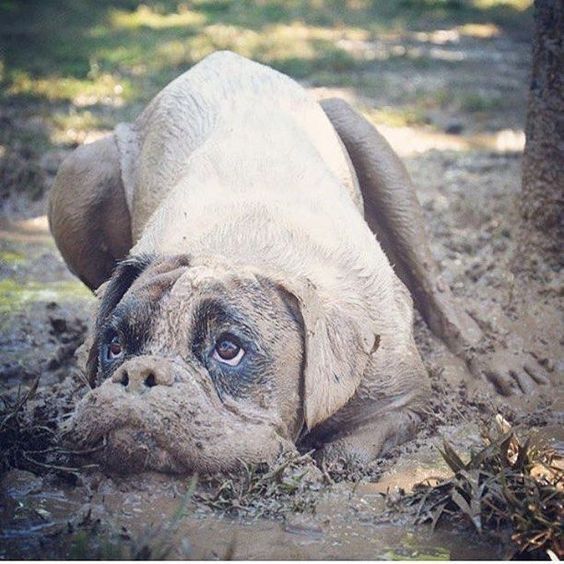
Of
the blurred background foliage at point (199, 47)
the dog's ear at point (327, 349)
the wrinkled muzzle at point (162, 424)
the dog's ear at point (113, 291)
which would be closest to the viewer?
the wrinkled muzzle at point (162, 424)

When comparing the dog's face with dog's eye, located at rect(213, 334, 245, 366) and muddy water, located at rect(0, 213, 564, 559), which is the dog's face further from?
muddy water, located at rect(0, 213, 564, 559)

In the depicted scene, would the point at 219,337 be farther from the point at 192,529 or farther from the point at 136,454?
the point at 192,529

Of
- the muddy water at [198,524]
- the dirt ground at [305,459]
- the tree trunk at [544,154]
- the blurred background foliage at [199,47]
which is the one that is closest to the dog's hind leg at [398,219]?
the dirt ground at [305,459]

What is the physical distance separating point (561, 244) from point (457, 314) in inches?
37.6

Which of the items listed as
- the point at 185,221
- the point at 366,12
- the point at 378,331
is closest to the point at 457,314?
the point at 378,331

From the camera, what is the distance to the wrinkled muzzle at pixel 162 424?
4246mm

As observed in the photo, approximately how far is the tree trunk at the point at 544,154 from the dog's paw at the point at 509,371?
96cm

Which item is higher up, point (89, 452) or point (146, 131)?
point (146, 131)

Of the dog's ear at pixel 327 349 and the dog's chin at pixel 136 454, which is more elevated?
the dog's ear at pixel 327 349

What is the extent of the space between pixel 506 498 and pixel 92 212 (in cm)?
375

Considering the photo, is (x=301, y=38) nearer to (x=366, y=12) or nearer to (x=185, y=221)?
(x=366, y=12)

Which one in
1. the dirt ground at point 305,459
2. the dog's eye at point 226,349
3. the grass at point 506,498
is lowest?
the dirt ground at point 305,459

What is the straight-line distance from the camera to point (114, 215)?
23.6ft

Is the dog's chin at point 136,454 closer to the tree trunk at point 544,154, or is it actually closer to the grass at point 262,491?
the grass at point 262,491
